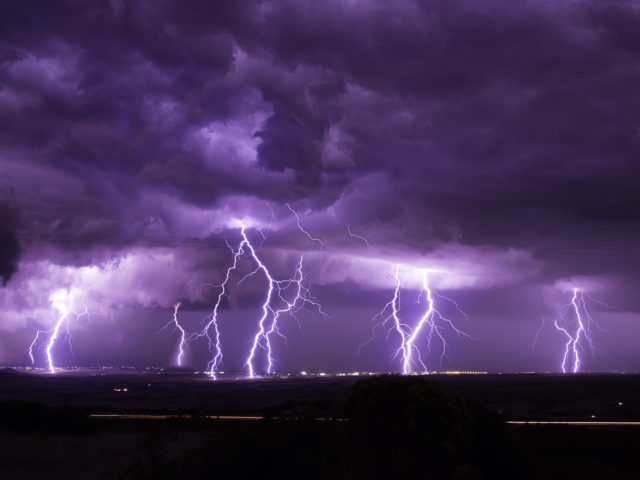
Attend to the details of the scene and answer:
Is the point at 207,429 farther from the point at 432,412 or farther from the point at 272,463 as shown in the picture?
the point at 432,412

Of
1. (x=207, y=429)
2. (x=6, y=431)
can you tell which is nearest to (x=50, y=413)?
(x=6, y=431)

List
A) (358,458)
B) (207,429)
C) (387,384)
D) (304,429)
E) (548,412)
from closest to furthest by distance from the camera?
(358,458) < (387,384) < (304,429) < (207,429) < (548,412)

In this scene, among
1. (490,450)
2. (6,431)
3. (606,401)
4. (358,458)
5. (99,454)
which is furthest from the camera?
(606,401)

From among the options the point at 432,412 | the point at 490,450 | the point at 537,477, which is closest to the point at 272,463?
the point at 432,412

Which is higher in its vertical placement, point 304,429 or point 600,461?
point 304,429

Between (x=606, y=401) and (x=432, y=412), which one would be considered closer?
(x=432, y=412)

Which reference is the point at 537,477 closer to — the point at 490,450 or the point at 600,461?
the point at 490,450

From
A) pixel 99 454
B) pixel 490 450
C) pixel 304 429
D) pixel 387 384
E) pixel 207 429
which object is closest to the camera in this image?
pixel 387 384

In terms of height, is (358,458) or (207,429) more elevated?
(358,458)

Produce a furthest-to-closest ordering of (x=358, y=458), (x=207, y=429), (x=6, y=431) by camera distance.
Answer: (x=207, y=429) < (x=6, y=431) < (x=358, y=458)
